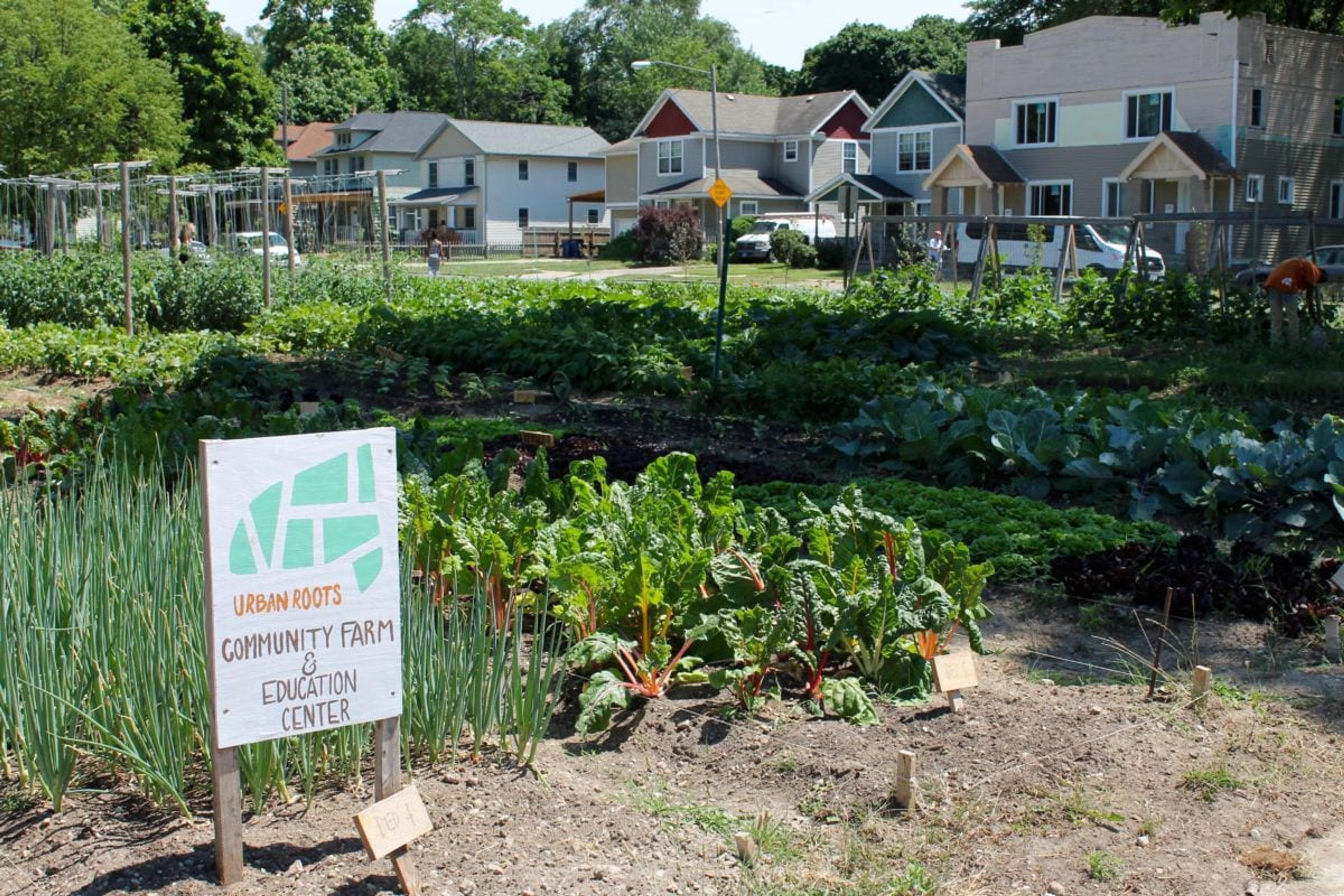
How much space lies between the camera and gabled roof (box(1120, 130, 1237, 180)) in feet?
127

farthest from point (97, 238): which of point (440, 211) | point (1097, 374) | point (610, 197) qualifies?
point (440, 211)

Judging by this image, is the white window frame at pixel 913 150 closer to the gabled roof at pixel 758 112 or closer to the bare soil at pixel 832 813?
the gabled roof at pixel 758 112

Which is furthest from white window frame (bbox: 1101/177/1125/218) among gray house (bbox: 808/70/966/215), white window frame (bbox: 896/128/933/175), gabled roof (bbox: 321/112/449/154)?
gabled roof (bbox: 321/112/449/154)

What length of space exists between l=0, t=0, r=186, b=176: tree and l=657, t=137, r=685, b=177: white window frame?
24.5 metres

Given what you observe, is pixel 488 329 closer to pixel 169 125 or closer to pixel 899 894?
pixel 899 894

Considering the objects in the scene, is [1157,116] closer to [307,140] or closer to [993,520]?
[993,520]

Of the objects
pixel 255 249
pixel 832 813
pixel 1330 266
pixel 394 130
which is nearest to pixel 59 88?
pixel 255 249

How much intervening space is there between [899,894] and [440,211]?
69.5 metres

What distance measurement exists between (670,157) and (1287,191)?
26612 millimetres

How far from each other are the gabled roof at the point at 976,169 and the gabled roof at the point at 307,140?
47848mm

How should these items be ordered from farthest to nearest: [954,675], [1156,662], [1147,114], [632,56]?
[632,56], [1147,114], [1156,662], [954,675]

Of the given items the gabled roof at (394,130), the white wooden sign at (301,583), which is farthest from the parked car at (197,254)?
the gabled roof at (394,130)

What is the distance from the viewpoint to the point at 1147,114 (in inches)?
1612

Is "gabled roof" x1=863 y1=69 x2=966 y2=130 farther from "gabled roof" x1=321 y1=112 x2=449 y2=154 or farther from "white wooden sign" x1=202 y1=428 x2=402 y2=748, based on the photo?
"white wooden sign" x1=202 y1=428 x2=402 y2=748
